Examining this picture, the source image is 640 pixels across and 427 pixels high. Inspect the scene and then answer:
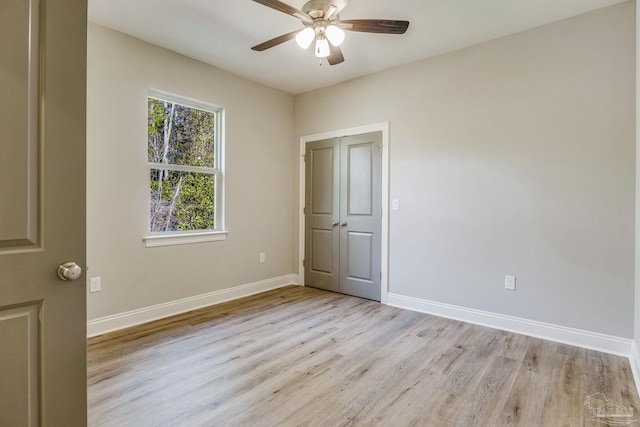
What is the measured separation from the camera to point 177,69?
132 inches

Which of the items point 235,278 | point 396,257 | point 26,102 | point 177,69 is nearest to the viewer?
point 26,102

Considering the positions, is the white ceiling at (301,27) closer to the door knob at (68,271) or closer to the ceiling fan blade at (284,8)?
the ceiling fan blade at (284,8)

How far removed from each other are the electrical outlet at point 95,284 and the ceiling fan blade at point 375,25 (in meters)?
2.84

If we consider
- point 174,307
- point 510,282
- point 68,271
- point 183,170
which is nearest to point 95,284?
point 174,307

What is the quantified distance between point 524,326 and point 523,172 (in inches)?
53.5

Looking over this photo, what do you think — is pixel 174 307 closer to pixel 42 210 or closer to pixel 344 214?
pixel 344 214

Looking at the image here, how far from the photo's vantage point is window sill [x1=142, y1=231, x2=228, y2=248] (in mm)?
3201

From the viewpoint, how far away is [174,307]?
3.38 meters

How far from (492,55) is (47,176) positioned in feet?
11.4

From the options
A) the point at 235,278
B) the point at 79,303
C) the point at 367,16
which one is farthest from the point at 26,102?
the point at 235,278

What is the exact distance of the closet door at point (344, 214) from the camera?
3.89 metres

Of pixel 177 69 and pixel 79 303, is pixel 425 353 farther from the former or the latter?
pixel 177 69

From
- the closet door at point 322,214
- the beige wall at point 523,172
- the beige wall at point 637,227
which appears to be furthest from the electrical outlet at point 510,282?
the closet door at point 322,214

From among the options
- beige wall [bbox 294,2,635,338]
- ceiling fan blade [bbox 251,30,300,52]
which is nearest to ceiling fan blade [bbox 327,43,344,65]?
ceiling fan blade [bbox 251,30,300,52]
